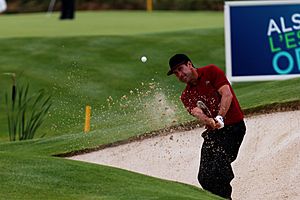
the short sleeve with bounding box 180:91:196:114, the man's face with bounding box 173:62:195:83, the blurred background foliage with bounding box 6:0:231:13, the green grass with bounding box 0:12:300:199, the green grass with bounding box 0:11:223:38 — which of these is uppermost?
the man's face with bounding box 173:62:195:83

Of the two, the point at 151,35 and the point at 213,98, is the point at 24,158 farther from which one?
the point at 151,35

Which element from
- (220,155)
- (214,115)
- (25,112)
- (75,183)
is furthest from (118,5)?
(75,183)

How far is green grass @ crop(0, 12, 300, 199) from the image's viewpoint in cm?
1039

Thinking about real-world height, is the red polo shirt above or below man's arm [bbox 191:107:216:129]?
above

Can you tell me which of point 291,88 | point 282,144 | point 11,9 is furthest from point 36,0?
point 282,144

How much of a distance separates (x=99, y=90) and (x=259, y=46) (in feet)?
12.8

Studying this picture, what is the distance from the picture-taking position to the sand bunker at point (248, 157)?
12297 mm

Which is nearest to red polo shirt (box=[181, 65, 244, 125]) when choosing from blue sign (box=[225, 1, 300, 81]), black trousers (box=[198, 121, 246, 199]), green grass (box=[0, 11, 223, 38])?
black trousers (box=[198, 121, 246, 199])

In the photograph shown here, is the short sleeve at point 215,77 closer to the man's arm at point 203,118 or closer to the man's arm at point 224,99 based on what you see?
the man's arm at point 224,99

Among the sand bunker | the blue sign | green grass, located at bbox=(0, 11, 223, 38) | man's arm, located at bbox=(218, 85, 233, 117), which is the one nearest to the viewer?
man's arm, located at bbox=(218, 85, 233, 117)

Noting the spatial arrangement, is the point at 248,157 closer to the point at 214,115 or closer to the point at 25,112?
the point at 214,115

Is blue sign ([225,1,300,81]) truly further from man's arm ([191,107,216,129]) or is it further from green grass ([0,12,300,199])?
man's arm ([191,107,216,129])

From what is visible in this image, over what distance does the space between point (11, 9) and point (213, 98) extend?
38.0m

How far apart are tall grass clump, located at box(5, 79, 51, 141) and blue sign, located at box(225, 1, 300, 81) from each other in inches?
140
